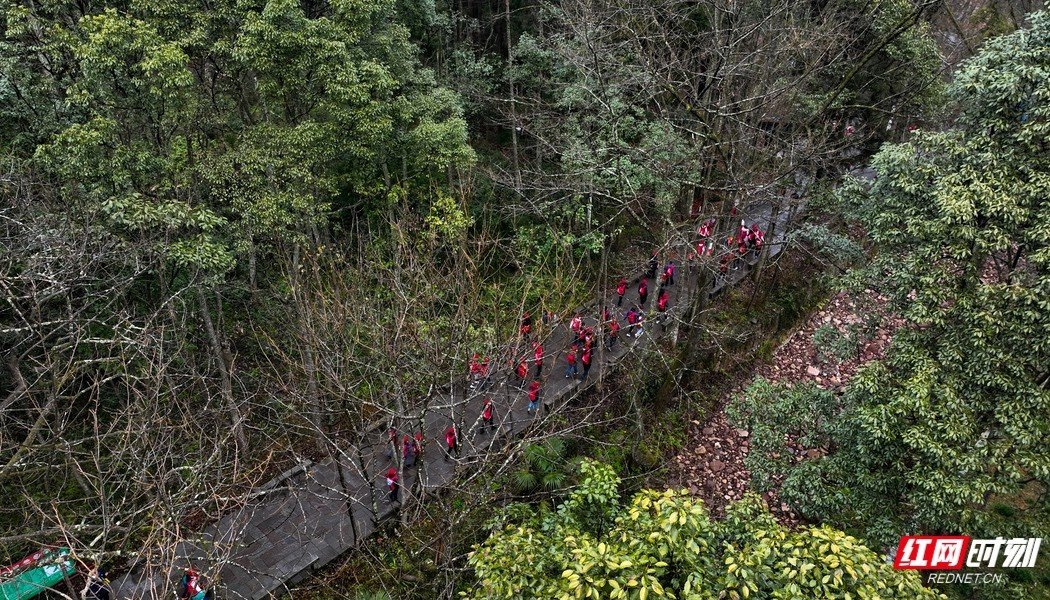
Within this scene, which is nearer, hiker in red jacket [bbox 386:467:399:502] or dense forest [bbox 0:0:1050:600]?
dense forest [bbox 0:0:1050:600]

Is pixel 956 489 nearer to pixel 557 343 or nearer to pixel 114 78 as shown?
pixel 557 343

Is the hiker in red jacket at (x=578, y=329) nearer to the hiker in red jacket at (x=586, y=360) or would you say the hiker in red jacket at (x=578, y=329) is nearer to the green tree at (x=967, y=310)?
the hiker in red jacket at (x=586, y=360)

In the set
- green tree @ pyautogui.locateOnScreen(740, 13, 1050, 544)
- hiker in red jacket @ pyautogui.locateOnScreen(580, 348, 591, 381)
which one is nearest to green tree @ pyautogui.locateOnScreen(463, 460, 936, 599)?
green tree @ pyautogui.locateOnScreen(740, 13, 1050, 544)

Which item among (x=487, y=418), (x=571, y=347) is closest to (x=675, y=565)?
(x=487, y=418)

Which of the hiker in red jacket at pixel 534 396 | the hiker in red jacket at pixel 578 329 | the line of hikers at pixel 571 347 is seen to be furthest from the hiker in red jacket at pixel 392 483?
the hiker in red jacket at pixel 578 329

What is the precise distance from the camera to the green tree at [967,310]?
8.67m

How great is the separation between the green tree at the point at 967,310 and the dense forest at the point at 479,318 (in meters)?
0.06

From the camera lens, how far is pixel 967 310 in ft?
29.5

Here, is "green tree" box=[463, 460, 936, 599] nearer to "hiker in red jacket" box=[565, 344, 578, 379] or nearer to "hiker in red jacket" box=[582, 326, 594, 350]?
"hiker in red jacket" box=[582, 326, 594, 350]

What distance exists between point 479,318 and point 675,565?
30.5ft

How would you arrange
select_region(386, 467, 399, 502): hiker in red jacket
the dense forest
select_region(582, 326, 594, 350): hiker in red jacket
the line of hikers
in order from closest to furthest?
the dense forest
the line of hikers
select_region(386, 467, 399, 502): hiker in red jacket
select_region(582, 326, 594, 350): hiker in red jacket

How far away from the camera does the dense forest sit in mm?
8508

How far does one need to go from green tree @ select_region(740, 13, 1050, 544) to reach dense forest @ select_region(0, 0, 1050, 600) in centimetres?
6

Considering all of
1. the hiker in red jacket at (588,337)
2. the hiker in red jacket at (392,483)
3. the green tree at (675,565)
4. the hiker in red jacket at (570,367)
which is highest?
the green tree at (675,565)
